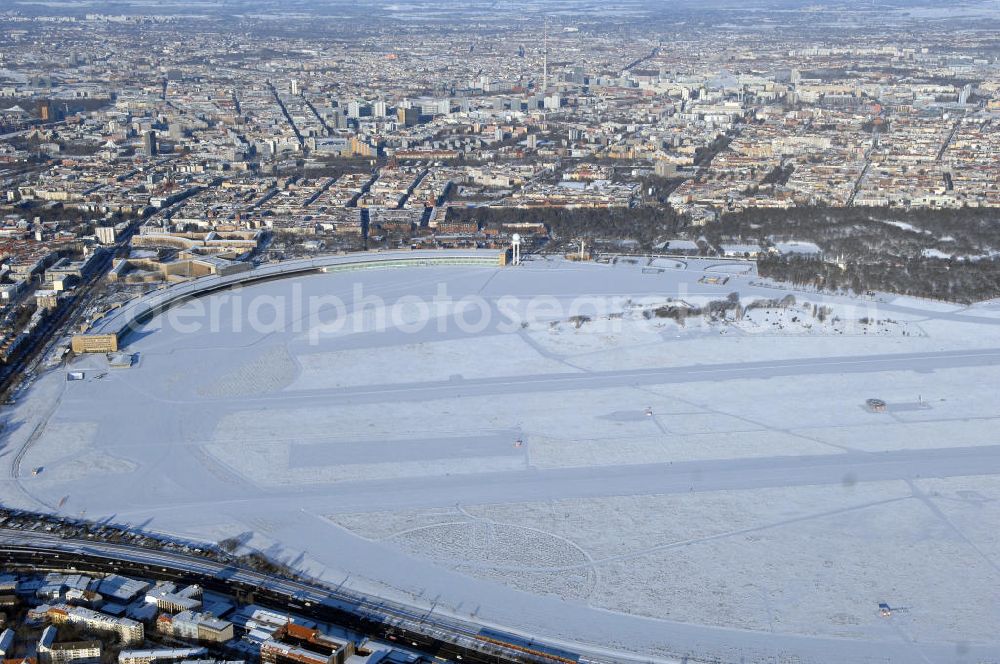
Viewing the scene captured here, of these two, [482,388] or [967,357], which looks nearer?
[482,388]

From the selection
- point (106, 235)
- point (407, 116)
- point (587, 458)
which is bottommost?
point (407, 116)

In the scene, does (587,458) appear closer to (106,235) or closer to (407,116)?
(106,235)

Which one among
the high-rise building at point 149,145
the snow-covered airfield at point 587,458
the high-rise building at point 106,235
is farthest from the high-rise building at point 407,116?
the snow-covered airfield at point 587,458

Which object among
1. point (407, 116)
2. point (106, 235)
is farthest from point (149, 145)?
point (106, 235)

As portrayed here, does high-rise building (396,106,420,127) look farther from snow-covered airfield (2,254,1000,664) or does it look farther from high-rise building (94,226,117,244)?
snow-covered airfield (2,254,1000,664)

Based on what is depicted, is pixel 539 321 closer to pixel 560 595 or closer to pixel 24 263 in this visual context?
pixel 560 595

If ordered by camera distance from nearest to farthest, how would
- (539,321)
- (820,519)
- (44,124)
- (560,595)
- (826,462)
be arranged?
(560,595)
(820,519)
(826,462)
(539,321)
(44,124)

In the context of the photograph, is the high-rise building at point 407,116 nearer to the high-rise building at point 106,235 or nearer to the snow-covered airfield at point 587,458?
the high-rise building at point 106,235

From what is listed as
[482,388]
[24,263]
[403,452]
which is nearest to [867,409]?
[482,388]
